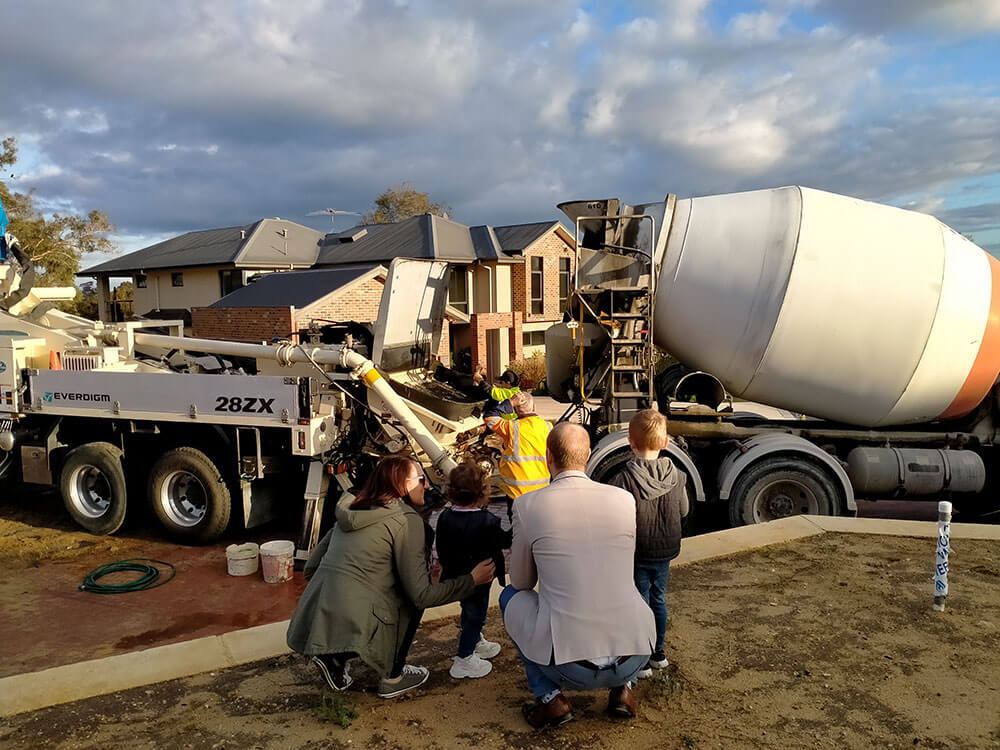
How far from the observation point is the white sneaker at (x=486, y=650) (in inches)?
175

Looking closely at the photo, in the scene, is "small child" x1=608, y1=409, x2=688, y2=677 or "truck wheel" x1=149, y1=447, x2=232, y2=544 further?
"truck wheel" x1=149, y1=447, x2=232, y2=544

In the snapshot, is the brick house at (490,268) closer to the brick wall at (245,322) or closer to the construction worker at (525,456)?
the brick wall at (245,322)

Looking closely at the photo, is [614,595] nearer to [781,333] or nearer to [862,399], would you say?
[781,333]

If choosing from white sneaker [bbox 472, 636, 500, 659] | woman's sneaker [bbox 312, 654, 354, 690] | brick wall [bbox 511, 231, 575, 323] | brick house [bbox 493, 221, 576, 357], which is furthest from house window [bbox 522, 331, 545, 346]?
woman's sneaker [bbox 312, 654, 354, 690]

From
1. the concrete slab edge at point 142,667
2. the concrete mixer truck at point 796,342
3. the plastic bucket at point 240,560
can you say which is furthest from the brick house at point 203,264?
the concrete slab edge at point 142,667

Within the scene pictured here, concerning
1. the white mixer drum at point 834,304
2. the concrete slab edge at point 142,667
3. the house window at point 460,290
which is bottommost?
the concrete slab edge at point 142,667

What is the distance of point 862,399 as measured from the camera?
7.59 metres

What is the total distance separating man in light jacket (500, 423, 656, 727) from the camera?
10.9 ft

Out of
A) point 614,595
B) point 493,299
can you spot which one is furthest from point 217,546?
point 493,299

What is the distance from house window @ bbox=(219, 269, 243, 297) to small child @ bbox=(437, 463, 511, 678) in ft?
76.0

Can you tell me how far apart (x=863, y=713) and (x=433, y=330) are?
20.1 ft

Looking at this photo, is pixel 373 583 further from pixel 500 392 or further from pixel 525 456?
pixel 500 392

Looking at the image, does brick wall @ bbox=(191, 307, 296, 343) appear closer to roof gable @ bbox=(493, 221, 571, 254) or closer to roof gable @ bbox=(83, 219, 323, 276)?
roof gable @ bbox=(83, 219, 323, 276)

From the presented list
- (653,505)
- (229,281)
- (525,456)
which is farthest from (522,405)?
(229,281)
